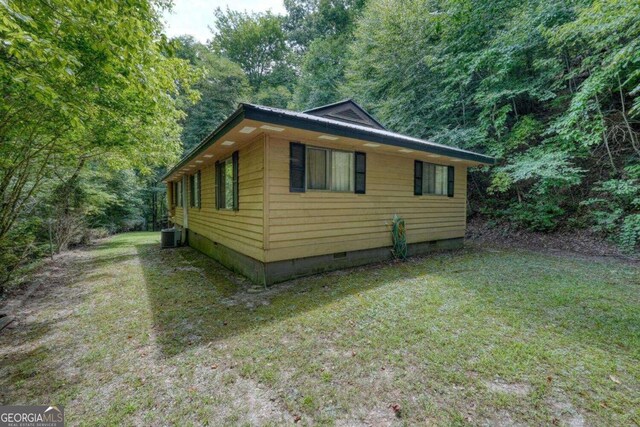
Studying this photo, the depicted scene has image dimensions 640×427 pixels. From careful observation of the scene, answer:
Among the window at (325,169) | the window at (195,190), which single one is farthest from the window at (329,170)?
the window at (195,190)

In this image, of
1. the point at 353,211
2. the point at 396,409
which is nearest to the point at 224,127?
the point at 353,211

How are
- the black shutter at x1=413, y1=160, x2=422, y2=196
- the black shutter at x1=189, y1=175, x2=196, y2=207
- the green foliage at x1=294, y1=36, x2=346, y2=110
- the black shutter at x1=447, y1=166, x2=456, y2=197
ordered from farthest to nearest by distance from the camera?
the green foliage at x1=294, y1=36, x2=346, y2=110 < the black shutter at x1=189, y1=175, x2=196, y2=207 < the black shutter at x1=447, y1=166, x2=456, y2=197 < the black shutter at x1=413, y1=160, x2=422, y2=196

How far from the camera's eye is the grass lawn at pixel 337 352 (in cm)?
188

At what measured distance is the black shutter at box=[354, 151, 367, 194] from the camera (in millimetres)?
5707

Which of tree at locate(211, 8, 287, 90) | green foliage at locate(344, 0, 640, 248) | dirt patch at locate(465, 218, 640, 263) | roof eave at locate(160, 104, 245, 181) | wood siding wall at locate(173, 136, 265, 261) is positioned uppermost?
tree at locate(211, 8, 287, 90)

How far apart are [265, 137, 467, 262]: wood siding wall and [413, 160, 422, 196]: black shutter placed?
0.41 feet

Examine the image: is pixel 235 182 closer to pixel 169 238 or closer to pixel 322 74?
pixel 169 238

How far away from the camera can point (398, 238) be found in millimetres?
6480

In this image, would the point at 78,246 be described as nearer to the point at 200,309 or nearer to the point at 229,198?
the point at 229,198

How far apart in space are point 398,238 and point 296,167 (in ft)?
10.5

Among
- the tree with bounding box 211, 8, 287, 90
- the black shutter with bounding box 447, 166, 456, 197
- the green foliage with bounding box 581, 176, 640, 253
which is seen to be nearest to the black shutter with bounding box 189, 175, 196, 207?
the black shutter with bounding box 447, 166, 456, 197

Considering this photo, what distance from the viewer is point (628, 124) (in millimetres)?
7375

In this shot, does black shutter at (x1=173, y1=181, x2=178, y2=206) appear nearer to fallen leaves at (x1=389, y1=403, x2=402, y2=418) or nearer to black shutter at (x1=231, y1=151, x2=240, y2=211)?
black shutter at (x1=231, y1=151, x2=240, y2=211)

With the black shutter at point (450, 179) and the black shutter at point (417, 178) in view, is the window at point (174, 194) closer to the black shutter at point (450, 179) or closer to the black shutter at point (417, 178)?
the black shutter at point (417, 178)
